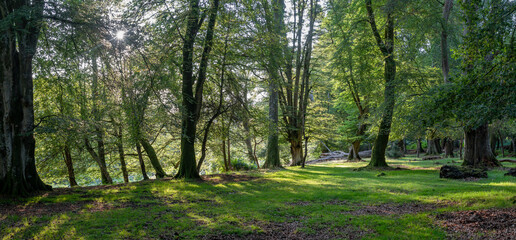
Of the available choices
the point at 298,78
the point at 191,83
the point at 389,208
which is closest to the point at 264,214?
the point at 389,208

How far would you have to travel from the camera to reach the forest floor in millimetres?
5301

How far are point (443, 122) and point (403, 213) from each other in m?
2.12

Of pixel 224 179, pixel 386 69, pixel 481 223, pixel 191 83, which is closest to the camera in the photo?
→ pixel 481 223

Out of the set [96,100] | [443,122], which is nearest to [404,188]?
[443,122]

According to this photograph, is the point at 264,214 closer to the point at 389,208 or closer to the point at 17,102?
the point at 389,208

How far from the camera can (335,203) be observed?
26.3 ft

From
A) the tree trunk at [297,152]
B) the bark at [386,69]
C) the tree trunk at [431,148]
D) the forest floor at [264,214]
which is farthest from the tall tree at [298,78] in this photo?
the tree trunk at [431,148]

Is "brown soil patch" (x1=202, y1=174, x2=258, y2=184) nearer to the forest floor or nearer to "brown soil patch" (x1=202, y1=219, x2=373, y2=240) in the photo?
the forest floor

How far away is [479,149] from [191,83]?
1414 cm

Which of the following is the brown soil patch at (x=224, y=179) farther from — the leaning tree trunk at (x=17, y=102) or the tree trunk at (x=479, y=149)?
the tree trunk at (x=479, y=149)

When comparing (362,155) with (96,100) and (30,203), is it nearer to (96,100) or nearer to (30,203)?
(96,100)

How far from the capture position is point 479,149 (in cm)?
1491

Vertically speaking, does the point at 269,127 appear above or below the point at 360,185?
above

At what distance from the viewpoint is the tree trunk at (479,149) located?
1477 cm
